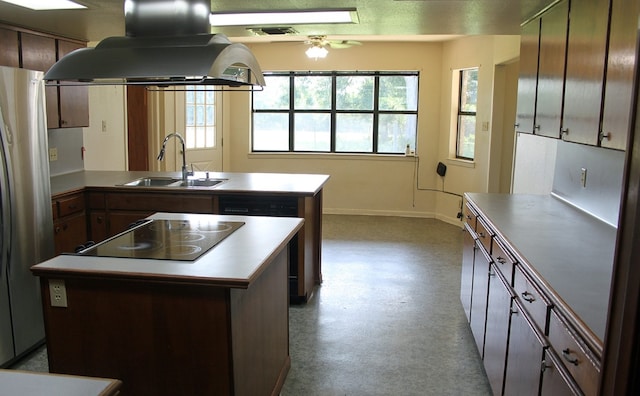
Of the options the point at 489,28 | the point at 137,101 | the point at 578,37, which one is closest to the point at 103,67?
the point at 578,37

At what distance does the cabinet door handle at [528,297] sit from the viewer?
195 cm

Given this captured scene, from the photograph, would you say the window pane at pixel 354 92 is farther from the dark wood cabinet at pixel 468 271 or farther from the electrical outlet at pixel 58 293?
the electrical outlet at pixel 58 293

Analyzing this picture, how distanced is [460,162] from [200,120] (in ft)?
11.7

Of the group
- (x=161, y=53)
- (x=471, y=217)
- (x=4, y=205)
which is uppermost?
(x=161, y=53)

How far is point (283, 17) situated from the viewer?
11.3ft

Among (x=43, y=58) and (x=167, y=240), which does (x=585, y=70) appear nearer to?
(x=167, y=240)

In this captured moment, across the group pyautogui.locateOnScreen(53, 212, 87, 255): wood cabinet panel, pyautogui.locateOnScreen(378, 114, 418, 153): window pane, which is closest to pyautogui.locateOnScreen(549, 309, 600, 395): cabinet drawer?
pyautogui.locateOnScreen(53, 212, 87, 255): wood cabinet panel

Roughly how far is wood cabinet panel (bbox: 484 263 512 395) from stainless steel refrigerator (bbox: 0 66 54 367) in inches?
106

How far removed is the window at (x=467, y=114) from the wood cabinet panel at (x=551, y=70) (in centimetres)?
352

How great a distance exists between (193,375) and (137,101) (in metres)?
5.00

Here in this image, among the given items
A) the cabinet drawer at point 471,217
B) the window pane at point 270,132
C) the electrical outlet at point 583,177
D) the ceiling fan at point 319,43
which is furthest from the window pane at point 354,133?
the electrical outlet at point 583,177

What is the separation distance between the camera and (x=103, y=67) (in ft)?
6.57

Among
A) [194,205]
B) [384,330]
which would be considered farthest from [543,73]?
[194,205]

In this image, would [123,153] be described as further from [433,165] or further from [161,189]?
[433,165]
